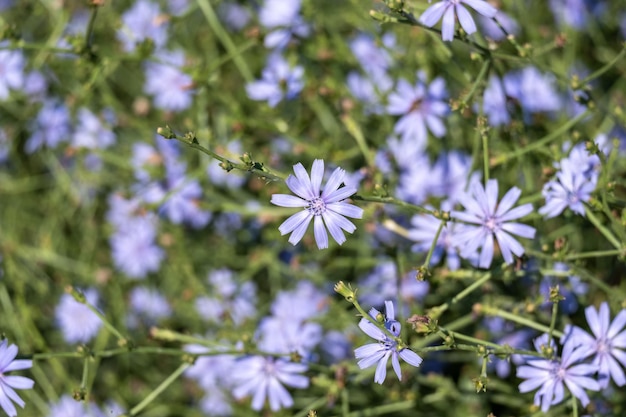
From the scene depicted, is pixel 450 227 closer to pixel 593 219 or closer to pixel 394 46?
pixel 593 219

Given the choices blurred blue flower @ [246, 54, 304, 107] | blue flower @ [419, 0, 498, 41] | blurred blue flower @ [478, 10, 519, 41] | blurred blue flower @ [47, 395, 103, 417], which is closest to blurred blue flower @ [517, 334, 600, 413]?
blue flower @ [419, 0, 498, 41]

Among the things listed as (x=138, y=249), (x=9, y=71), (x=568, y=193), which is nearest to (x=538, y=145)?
(x=568, y=193)

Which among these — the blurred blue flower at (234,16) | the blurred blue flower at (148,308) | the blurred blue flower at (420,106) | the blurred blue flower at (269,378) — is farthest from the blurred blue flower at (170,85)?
the blurred blue flower at (269,378)

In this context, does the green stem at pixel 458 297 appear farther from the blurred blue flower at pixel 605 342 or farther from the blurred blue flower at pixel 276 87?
the blurred blue flower at pixel 276 87

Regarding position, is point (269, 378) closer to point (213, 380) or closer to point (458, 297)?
Result: point (213, 380)

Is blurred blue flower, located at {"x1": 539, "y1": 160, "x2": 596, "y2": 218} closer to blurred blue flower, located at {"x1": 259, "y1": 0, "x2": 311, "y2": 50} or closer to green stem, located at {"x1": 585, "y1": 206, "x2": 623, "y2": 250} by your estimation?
green stem, located at {"x1": 585, "y1": 206, "x2": 623, "y2": 250}
